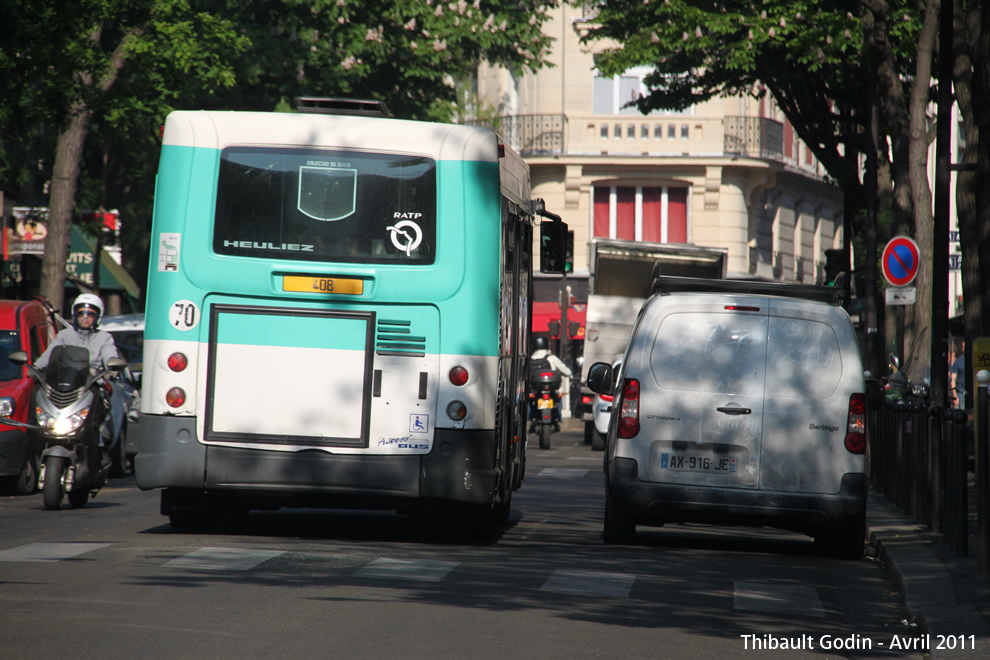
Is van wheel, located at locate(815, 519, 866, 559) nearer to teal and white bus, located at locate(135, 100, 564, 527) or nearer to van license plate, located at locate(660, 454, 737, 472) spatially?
van license plate, located at locate(660, 454, 737, 472)

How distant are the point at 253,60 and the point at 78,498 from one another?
54.3ft

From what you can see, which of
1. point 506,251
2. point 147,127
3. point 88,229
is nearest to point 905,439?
point 506,251

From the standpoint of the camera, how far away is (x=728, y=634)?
752cm

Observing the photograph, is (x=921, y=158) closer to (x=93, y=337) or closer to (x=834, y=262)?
(x=834, y=262)

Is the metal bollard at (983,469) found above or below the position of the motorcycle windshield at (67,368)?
below

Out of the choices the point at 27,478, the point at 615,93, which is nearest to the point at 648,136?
the point at 615,93

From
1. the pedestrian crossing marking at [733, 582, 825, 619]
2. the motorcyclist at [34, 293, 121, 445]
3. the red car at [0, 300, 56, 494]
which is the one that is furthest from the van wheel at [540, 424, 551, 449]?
the pedestrian crossing marking at [733, 582, 825, 619]

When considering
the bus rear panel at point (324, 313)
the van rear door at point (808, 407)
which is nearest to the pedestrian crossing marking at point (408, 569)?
the bus rear panel at point (324, 313)

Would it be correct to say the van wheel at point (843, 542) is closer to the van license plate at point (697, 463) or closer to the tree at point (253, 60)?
the van license plate at point (697, 463)

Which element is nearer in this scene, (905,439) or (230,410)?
(230,410)

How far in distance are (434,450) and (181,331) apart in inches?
74.0

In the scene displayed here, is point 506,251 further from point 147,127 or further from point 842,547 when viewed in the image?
point 147,127

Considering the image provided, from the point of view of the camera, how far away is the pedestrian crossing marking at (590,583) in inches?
346

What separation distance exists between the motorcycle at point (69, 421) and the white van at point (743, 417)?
16.5ft
